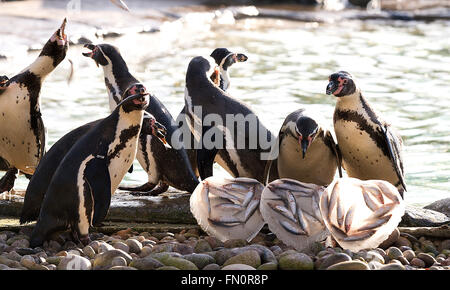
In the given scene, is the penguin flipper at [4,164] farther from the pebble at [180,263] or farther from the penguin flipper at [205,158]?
the pebble at [180,263]

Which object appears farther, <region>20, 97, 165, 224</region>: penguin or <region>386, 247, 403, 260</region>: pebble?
<region>20, 97, 165, 224</region>: penguin

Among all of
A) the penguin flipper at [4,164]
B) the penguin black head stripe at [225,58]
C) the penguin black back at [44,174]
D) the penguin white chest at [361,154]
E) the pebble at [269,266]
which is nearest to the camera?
the pebble at [269,266]

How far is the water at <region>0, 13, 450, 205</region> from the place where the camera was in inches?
304

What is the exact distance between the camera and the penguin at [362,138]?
4.73 meters

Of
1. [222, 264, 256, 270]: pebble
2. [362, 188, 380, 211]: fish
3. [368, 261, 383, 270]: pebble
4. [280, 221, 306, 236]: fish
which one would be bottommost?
[280, 221, 306, 236]: fish

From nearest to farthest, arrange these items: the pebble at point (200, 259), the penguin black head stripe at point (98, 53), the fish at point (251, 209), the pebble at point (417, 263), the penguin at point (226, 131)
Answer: the pebble at point (200, 259), the pebble at point (417, 263), the fish at point (251, 209), the penguin at point (226, 131), the penguin black head stripe at point (98, 53)

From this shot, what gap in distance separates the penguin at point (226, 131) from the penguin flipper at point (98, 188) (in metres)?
0.87

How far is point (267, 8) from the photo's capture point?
49.8 ft

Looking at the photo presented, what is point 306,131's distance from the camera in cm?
430

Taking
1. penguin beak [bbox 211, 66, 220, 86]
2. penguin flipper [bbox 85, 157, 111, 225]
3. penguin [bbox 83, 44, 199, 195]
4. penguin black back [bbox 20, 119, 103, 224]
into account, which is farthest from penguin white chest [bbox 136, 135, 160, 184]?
penguin flipper [bbox 85, 157, 111, 225]

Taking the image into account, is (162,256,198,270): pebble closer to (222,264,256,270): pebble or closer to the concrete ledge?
(222,264,256,270): pebble

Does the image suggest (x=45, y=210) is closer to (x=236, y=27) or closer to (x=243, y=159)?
(x=243, y=159)

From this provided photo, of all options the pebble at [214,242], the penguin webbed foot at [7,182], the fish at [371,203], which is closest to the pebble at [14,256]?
the pebble at [214,242]
